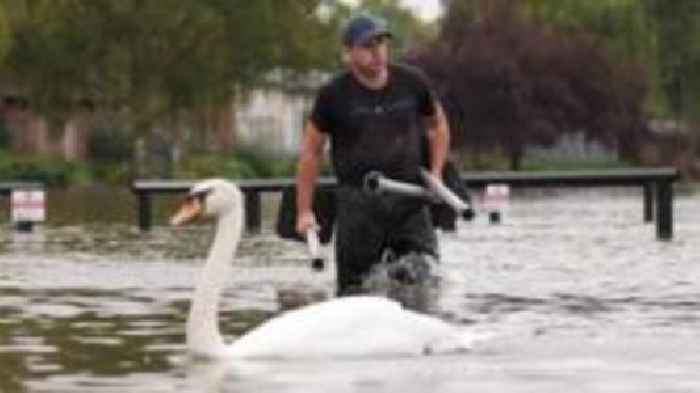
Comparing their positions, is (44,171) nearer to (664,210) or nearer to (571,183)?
(664,210)

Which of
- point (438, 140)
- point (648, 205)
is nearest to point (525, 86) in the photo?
point (648, 205)

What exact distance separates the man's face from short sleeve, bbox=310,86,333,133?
1.07 ft

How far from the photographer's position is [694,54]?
123250 millimetres

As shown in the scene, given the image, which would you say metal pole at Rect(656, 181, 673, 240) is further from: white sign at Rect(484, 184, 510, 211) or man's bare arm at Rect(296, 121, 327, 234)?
man's bare arm at Rect(296, 121, 327, 234)

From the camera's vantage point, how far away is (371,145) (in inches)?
651

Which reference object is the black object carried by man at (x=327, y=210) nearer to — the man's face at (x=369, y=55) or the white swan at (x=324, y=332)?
the man's face at (x=369, y=55)

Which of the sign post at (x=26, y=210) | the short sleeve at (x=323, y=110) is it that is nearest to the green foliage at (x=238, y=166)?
the sign post at (x=26, y=210)

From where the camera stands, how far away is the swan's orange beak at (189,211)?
1462cm

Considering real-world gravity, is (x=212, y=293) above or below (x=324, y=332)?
above

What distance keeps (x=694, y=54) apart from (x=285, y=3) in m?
38.2

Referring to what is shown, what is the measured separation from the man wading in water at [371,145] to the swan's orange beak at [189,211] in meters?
1.37

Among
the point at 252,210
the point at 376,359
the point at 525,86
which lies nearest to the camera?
the point at 376,359

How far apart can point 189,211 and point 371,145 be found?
207 centimetres

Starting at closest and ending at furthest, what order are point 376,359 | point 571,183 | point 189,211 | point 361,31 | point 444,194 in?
1. point 376,359
2. point 189,211
3. point 361,31
4. point 444,194
5. point 571,183
